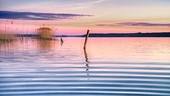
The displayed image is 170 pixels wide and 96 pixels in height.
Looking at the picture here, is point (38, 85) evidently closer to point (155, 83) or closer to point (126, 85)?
point (126, 85)

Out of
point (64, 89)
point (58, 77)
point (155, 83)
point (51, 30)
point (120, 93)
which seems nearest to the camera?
point (120, 93)

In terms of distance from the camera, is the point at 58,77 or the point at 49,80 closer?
the point at 49,80

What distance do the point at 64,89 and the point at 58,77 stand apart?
2.19 meters

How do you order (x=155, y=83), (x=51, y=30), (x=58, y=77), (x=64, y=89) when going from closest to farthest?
(x=64, y=89), (x=155, y=83), (x=58, y=77), (x=51, y=30)

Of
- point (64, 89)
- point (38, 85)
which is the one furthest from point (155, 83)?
point (38, 85)

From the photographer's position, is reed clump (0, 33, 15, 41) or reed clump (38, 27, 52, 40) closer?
reed clump (0, 33, 15, 41)

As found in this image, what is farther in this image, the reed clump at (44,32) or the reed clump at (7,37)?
the reed clump at (44,32)

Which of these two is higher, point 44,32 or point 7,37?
point 44,32

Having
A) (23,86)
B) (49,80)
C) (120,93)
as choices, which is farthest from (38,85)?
(120,93)

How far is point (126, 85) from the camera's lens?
Answer: 812 centimetres

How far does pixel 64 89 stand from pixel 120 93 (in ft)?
4.56

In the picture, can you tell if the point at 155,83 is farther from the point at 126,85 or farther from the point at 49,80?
the point at 49,80

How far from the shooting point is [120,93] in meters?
7.03

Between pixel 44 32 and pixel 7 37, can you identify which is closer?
pixel 7 37
